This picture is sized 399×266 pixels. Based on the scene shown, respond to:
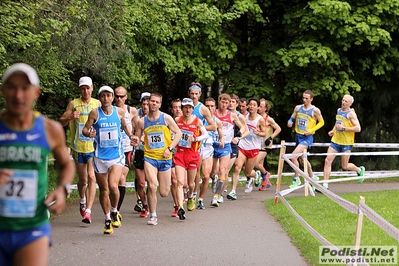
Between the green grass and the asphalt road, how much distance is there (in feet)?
0.61

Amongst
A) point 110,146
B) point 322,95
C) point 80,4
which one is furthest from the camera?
point 322,95

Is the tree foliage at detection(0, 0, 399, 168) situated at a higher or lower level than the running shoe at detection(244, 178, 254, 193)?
higher

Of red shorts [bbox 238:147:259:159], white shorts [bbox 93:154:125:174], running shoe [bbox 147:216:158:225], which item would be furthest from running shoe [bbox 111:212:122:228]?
red shorts [bbox 238:147:259:159]

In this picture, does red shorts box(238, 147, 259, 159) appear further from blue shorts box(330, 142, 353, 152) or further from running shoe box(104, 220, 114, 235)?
running shoe box(104, 220, 114, 235)

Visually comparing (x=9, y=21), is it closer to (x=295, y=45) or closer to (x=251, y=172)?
(x=251, y=172)

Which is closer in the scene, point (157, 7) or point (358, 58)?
point (157, 7)

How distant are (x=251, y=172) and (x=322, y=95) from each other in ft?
27.6

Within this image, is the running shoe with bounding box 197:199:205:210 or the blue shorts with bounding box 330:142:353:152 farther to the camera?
the blue shorts with bounding box 330:142:353:152

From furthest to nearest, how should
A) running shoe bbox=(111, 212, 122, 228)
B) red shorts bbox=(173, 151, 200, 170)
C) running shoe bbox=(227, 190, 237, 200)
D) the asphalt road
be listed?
running shoe bbox=(227, 190, 237, 200), red shorts bbox=(173, 151, 200, 170), running shoe bbox=(111, 212, 122, 228), the asphalt road

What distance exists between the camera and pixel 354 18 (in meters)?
26.0

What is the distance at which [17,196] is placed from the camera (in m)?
5.92

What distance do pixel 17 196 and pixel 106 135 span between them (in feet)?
22.0

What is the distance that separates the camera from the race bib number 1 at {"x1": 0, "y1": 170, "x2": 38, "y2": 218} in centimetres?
592

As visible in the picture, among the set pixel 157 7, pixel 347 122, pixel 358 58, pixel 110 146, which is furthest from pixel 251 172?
pixel 358 58
